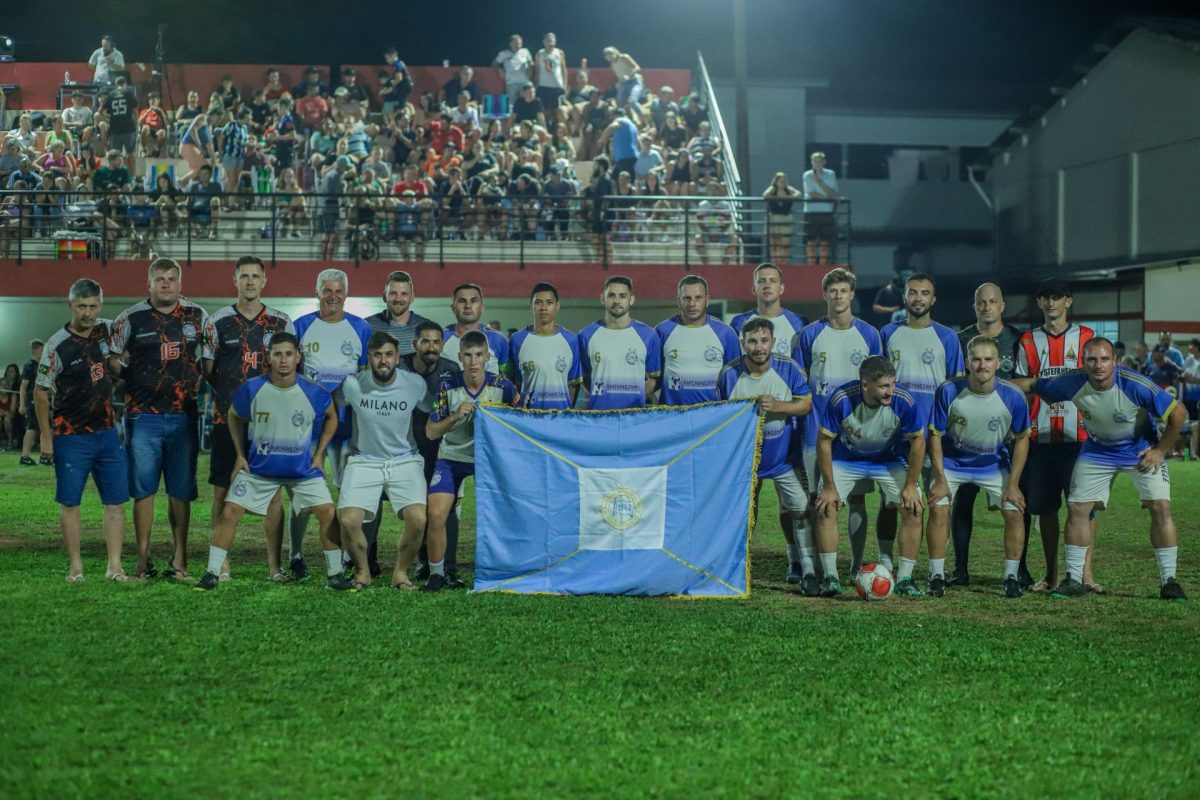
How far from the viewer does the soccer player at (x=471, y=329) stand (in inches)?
377

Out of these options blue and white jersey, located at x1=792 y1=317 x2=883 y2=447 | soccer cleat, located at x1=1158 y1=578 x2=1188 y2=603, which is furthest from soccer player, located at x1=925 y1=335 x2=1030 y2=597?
soccer cleat, located at x1=1158 y1=578 x2=1188 y2=603

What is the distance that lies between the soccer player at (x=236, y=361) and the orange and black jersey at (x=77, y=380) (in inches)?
28.1

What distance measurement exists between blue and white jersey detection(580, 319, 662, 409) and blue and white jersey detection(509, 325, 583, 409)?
5.3 inches

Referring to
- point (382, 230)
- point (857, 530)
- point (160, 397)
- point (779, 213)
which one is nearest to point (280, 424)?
point (160, 397)

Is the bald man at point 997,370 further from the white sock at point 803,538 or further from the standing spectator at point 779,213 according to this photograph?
the standing spectator at point 779,213

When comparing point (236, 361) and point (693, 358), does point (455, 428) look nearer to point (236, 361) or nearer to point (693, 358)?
point (236, 361)

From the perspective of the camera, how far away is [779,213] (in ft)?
78.3

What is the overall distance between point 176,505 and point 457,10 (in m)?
29.6

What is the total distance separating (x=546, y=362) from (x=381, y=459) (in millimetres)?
1459

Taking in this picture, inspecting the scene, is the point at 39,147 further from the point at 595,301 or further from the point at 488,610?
the point at 488,610

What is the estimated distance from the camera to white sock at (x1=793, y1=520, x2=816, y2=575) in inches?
362

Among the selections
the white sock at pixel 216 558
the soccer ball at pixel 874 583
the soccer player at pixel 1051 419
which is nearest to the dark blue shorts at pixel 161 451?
the white sock at pixel 216 558

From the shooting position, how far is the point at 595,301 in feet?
82.8

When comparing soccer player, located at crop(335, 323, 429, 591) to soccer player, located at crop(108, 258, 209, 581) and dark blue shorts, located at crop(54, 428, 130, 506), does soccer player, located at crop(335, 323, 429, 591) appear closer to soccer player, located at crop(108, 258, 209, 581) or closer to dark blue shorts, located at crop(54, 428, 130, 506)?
soccer player, located at crop(108, 258, 209, 581)
